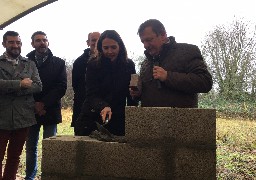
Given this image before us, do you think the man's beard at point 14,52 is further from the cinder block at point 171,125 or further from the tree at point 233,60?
the tree at point 233,60

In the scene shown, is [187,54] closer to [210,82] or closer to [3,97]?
[210,82]

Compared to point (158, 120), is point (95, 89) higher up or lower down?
higher up

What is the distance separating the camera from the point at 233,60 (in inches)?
666

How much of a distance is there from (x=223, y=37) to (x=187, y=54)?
1590 cm

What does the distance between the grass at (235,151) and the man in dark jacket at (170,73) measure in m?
3.56

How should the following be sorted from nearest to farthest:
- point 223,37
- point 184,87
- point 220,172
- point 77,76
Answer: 1. point 184,87
2. point 77,76
3. point 220,172
4. point 223,37

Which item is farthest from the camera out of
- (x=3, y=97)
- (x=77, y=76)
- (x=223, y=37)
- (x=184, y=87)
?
(x=223, y=37)

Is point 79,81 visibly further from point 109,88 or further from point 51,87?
point 109,88

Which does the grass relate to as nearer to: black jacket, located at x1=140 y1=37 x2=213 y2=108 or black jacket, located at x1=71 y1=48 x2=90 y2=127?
black jacket, located at x1=71 y1=48 x2=90 y2=127

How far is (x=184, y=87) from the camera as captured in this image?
2.37m

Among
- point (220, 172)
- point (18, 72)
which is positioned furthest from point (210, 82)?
point (220, 172)

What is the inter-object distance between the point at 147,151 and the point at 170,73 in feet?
1.82

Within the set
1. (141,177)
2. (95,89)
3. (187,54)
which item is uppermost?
(187,54)

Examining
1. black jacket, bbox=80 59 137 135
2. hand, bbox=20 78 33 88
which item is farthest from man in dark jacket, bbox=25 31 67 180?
black jacket, bbox=80 59 137 135
